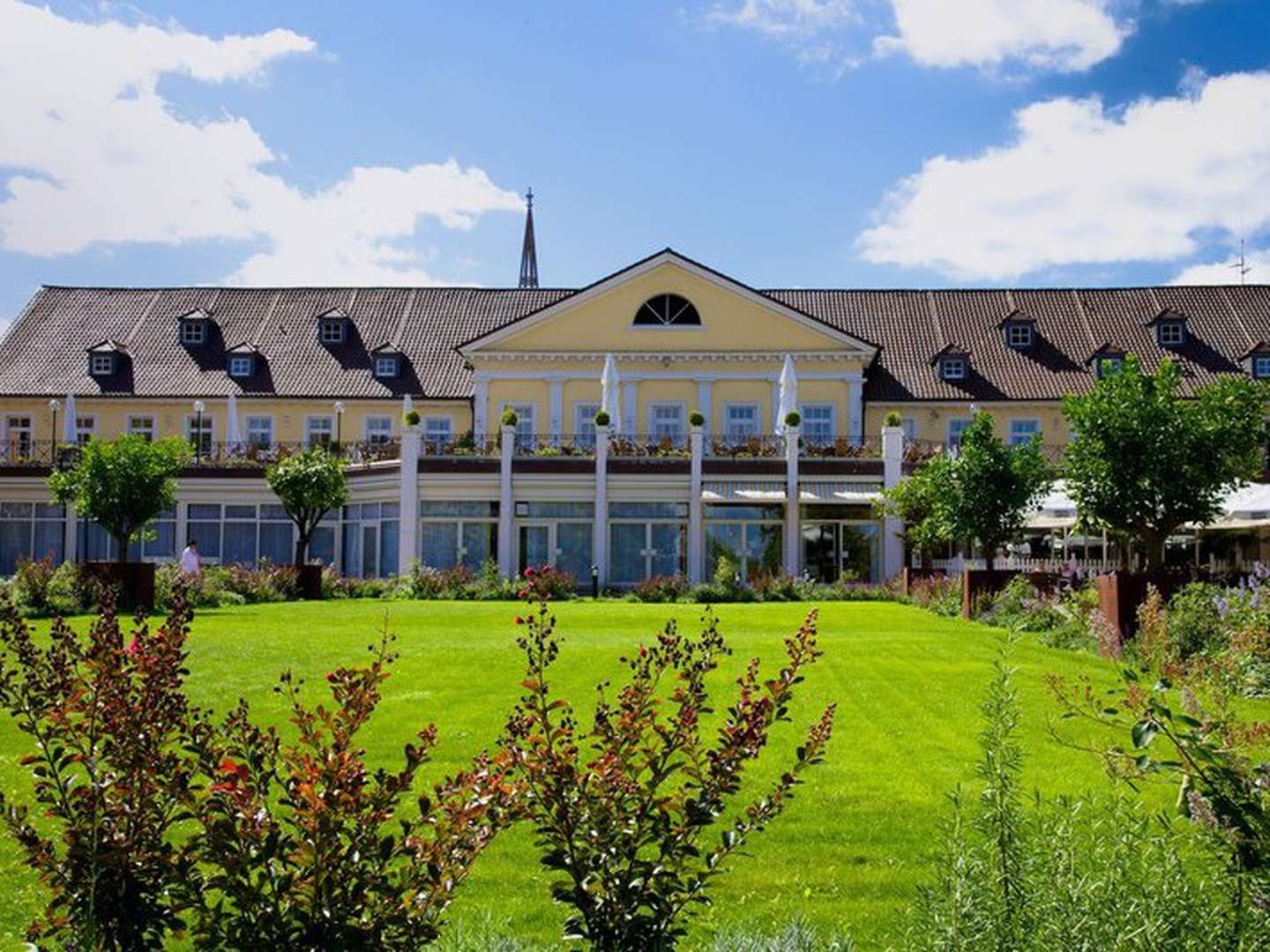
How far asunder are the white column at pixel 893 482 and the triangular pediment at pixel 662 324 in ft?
20.1

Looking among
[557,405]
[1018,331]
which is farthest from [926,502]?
[1018,331]

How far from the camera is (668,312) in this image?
43.0 meters

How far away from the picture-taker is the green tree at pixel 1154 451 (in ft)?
63.1

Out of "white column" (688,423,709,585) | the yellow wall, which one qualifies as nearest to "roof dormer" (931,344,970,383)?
"white column" (688,423,709,585)

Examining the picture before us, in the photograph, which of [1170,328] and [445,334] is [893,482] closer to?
[1170,328]

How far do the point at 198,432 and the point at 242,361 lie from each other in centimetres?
334

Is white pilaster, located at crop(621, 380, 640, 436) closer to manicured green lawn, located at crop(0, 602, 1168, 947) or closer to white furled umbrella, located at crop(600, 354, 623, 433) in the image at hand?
white furled umbrella, located at crop(600, 354, 623, 433)

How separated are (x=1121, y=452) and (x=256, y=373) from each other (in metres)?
33.3

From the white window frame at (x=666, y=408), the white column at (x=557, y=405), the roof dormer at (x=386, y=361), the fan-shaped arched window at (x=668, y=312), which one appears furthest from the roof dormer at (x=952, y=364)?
the roof dormer at (x=386, y=361)

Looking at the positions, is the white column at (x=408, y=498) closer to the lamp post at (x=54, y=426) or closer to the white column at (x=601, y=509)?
the white column at (x=601, y=509)

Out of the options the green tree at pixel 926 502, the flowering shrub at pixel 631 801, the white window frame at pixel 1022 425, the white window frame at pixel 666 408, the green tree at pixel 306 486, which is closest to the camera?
the flowering shrub at pixel 631 801

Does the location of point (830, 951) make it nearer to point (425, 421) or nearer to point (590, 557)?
point (590, 557)

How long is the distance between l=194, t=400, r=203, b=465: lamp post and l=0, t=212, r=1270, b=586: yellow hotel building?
0.16 metres

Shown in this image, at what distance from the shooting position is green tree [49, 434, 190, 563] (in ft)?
87.8
